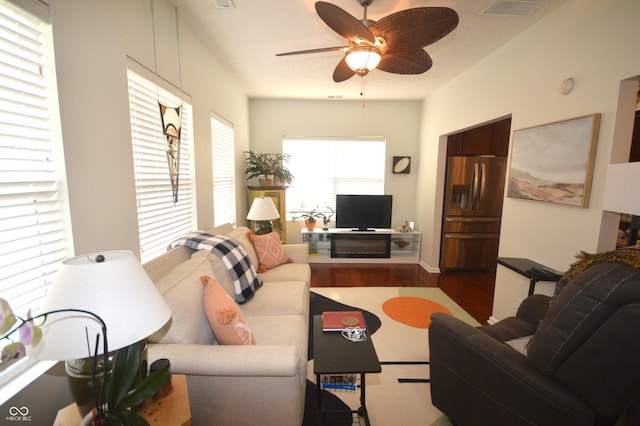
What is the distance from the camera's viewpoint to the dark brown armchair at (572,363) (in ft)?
3.41

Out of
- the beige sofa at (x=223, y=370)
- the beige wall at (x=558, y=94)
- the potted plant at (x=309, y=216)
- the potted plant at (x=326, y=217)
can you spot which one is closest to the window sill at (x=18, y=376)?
the beige sofa at (x=223, y=370)

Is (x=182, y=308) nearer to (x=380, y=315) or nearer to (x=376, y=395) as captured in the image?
(x=376, y=395)

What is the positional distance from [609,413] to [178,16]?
3.54 m

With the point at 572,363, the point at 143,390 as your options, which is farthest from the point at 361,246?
the point at 143,390

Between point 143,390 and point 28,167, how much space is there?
0.99m

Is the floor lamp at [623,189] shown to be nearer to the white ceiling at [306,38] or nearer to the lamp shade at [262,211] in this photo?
the white ceiling at [306,38]

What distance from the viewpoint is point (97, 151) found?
4.81 feet

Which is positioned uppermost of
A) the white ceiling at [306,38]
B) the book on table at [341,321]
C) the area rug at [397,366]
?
the white ceiling at [306,38]

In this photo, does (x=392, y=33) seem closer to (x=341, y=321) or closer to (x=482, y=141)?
(x=341, y=321)

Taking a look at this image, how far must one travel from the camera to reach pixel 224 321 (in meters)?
1.48

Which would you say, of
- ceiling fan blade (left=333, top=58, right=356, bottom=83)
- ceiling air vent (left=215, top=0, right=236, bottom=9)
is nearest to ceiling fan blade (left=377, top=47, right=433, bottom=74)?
ceiling fan blade (left=333, top=58, right=356, bottom=83)

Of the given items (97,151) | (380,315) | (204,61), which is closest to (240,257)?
(97,151)

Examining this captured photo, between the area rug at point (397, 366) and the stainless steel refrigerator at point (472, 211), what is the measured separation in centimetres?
113

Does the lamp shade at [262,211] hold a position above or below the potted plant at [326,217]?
above
